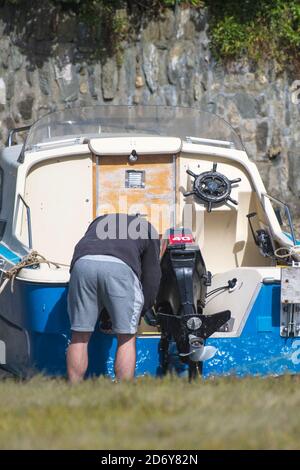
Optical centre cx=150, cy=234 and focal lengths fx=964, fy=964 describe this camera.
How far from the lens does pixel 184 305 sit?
24.0 feet

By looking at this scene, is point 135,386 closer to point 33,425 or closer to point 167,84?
point 33,425

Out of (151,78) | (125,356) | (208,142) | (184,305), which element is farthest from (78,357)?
(151,78)

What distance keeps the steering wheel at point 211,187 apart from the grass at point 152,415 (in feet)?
10.1

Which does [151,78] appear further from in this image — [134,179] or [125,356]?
[125,356]

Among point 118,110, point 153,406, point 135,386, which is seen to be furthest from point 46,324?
point 118,110

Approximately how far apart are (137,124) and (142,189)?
1.15 m

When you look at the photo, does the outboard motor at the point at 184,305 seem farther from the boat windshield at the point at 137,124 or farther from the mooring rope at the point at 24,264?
the boat windshield at the point at 137,124

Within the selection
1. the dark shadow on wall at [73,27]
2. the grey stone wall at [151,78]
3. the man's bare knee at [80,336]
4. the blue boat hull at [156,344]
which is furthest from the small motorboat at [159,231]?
the dark shadow on wall at [73,27]

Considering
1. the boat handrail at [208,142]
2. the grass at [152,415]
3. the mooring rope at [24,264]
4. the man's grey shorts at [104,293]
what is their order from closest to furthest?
the grass at [152,415] < the man's grey shorts at [104,293] < the mooring rope at [24,264] < the boat handrail at [208,142]

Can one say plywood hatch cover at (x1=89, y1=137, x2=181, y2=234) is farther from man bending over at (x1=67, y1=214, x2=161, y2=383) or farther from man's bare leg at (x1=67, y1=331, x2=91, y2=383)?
man's bare leg at (x1=67, y1=331, x2=91, y2=383)

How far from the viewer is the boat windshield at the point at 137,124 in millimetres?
10023

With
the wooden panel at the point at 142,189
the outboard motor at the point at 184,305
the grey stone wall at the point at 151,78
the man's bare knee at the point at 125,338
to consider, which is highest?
the grey stone wall at the point at 151,78

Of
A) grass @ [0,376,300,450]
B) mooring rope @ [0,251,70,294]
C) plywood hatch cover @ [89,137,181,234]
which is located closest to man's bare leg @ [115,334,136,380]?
grass @ [0,376,300,450]

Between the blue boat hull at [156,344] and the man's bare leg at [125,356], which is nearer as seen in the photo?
the man's bare leg at [125,356]
